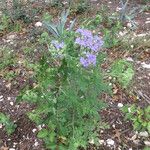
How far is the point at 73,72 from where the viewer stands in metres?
2.75

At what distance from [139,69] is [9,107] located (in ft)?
4.64

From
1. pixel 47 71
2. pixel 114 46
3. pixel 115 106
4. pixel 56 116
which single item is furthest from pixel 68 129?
pixel 114 46

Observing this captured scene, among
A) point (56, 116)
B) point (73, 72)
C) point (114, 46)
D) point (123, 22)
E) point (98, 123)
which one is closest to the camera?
point (73, 72)

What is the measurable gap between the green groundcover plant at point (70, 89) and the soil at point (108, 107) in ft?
1.27

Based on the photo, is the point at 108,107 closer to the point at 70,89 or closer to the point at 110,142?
the point at 110,142

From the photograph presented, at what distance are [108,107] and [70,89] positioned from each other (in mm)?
1035

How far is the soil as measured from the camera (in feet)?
11.4

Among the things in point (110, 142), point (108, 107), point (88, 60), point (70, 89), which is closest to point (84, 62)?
point (88, 60)

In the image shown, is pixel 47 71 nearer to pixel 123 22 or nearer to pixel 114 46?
pixel 114 46

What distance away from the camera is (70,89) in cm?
282

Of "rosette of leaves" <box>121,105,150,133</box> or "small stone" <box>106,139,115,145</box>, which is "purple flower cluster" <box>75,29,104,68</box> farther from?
"small stone" <box>106,139,115,145</box>

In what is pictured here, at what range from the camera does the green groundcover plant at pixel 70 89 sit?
2.71 meters

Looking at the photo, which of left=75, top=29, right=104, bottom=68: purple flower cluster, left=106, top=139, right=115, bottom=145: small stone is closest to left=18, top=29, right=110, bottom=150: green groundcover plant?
left=75, top=29, right=104, bottom=68: purple flower cluster

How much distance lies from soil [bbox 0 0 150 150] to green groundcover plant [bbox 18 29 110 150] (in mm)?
388
